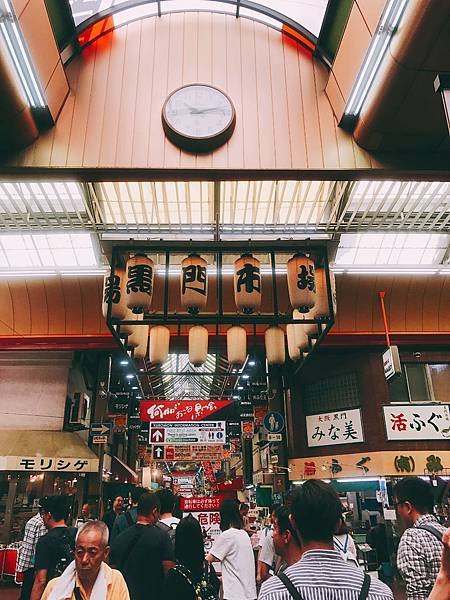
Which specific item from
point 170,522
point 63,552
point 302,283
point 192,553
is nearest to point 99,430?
point 170,522

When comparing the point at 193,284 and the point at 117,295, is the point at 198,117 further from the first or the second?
the point at 117,295

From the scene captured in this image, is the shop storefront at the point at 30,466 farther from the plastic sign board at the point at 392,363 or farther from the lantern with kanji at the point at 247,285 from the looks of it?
the plastic sign board at the point at 392,363

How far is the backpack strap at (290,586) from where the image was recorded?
161 cm

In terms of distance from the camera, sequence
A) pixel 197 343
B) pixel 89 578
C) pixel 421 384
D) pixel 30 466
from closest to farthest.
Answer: pixel 89 578
pixel 197 343
pixel 30 466
pixel 421 384

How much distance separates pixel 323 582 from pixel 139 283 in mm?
5632

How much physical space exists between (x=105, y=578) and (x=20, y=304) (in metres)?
10.4

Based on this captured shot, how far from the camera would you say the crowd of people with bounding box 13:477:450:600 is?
168 centimetres

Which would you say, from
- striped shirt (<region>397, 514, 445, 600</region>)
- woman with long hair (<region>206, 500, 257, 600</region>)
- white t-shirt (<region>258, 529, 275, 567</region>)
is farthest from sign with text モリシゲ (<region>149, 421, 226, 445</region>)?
striped shirt (<region>397, 514, 445, 600</region>)

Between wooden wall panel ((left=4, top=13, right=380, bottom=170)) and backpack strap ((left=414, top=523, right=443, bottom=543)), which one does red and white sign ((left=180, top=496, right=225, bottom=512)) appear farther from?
backpack strap ((left=414, top=523, right=443, bottom=543))

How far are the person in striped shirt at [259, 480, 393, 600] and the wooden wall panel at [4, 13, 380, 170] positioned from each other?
14.7 ft

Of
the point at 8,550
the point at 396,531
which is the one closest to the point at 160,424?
the point at 8,550

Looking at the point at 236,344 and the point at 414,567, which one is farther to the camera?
the point at 236,344

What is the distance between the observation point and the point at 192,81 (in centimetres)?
622

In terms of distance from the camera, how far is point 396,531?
40.3ft
